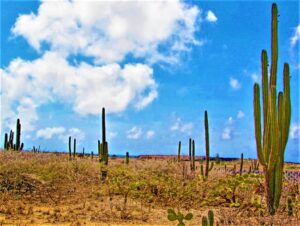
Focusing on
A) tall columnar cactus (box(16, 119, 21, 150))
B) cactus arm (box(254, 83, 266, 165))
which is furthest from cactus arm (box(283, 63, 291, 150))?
tall columnar cactus (box(16, 119, 21, 150))

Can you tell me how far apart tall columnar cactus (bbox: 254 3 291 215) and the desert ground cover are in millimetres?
566

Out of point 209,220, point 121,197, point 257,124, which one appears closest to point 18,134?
point 121,197

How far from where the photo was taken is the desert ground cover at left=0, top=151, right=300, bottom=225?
10.3 meters

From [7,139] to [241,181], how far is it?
19.4 metres

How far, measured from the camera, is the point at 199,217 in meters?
10.8

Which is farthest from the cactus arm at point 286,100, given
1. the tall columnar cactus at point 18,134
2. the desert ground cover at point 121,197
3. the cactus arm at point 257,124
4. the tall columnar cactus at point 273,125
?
the tall columnar cactus at point 18,134

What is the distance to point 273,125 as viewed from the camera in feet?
34.6

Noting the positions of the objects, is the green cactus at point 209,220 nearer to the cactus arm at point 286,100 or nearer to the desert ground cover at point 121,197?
the desert ground cover at point 121,197

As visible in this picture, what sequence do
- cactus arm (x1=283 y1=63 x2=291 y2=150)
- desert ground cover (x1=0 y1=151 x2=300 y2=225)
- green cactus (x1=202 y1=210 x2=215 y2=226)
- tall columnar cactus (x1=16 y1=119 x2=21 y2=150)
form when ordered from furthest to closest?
1. tall columnar cactus (x1=16 y1=119 x2=21 y2=150)
2. cactus arm (x1=283 y1=63 x2=291 y2=150)
3. desert ground cover (x1=0 y1=151 x2=300 y2=225)
4. green cactus (x1=202 y1=210 x2=215 y2=226)

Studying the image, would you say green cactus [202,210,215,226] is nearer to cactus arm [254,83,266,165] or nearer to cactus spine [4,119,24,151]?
cactus arm [254,83,266,165]

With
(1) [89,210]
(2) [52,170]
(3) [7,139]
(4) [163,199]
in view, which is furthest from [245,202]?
(3) [7,139]

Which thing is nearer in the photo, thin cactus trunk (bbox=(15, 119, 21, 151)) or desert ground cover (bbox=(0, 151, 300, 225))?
desert ground cover (bbox=(0, 151, 300, 225))

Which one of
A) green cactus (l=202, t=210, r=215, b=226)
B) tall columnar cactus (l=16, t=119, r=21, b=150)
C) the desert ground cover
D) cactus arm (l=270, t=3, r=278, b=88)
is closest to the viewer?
green cactus (l=202, t=210, r=215, b=226)

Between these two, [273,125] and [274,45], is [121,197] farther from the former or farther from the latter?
[274,45]
